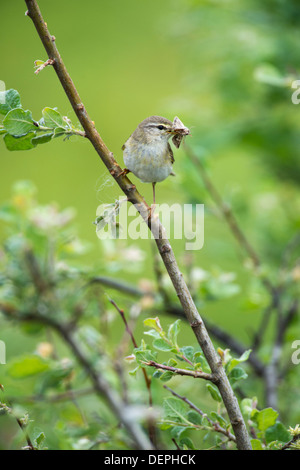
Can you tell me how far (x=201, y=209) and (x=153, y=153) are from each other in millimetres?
563

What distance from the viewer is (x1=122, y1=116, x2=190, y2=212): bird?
741 millimetres

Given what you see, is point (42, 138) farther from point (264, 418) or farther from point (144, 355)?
point (264, 418)

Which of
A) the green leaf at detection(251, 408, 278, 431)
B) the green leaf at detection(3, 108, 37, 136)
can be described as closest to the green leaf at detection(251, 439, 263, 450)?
the green leaf at detection(251, 408, 278, 431)

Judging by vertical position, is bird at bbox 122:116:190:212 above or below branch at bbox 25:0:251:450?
above

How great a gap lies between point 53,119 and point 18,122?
0.04 meters

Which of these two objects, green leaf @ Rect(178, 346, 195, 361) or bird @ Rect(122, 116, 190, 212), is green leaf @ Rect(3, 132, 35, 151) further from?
green leaf @ Rect(178, 346, 195, 361)

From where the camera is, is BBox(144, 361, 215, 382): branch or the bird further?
the bird

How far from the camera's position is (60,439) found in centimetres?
81

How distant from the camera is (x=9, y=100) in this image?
2.06 feet

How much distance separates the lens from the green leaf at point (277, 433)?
0.71 metres

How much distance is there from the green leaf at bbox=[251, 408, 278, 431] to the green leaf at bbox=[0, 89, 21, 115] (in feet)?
1.58

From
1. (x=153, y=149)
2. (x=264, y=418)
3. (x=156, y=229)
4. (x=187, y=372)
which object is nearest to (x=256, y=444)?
(x=264, y=418)
